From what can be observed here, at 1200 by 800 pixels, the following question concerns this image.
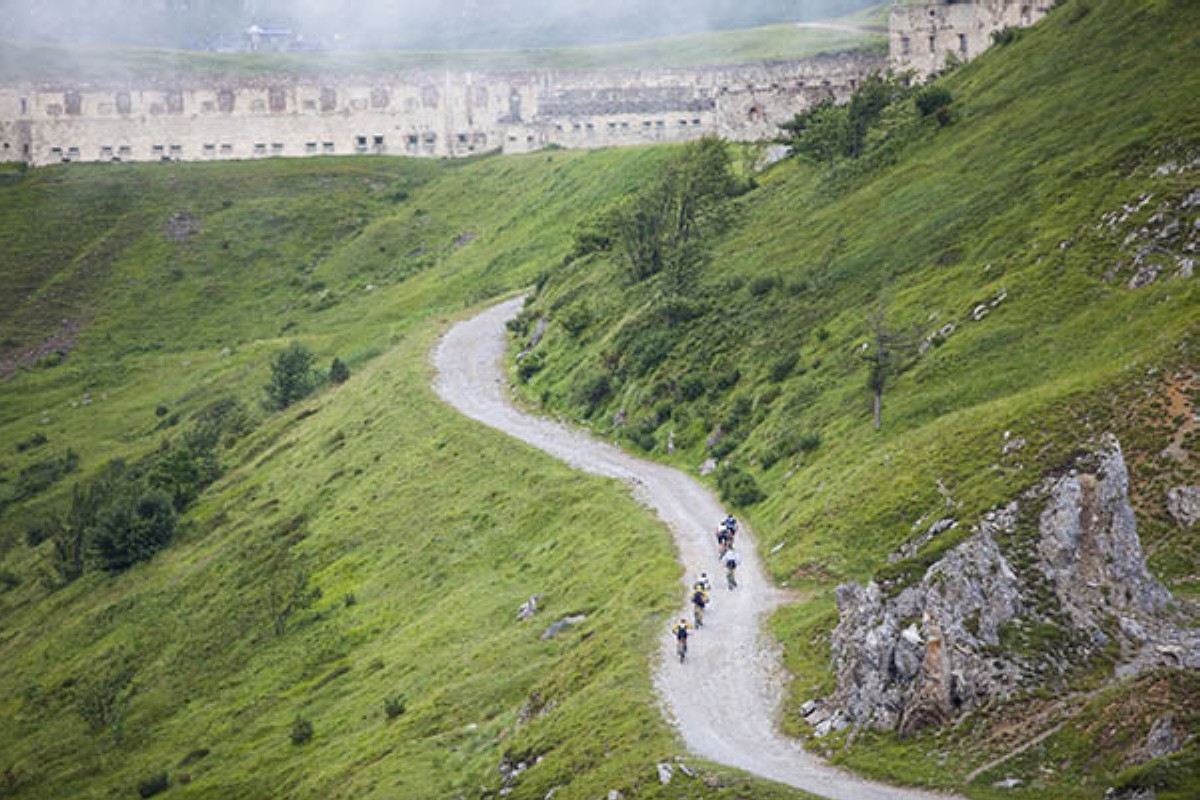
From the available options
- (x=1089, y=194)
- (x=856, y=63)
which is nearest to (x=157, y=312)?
(x=856, y=63)

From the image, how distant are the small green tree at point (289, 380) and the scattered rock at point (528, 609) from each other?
52.2 metres

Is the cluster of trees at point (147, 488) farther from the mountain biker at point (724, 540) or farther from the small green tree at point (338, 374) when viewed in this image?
the mountain biker at point (724, 540)

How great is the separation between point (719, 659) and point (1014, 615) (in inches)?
396

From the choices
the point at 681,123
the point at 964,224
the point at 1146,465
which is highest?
the point at 681,123

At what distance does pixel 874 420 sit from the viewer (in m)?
57.1

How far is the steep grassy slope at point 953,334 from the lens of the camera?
41375 mm

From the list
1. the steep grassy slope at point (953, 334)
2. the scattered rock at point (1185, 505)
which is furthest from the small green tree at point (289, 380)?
the scattered rock at point (1185, 505)

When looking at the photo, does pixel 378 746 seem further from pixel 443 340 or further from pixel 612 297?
pixel 443 340

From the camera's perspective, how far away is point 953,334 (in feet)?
195

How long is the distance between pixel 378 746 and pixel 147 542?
137ft

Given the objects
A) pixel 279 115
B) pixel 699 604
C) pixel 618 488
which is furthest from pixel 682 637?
pixel 279 115

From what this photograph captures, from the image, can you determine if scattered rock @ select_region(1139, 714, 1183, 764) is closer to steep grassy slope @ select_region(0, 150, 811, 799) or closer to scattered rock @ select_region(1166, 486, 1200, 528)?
steep grassy slope @ select_region(0, 150, 811, 799)

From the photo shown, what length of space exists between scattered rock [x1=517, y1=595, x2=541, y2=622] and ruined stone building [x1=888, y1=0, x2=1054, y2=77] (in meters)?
70.2

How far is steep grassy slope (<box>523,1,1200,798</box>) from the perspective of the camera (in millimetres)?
41375
